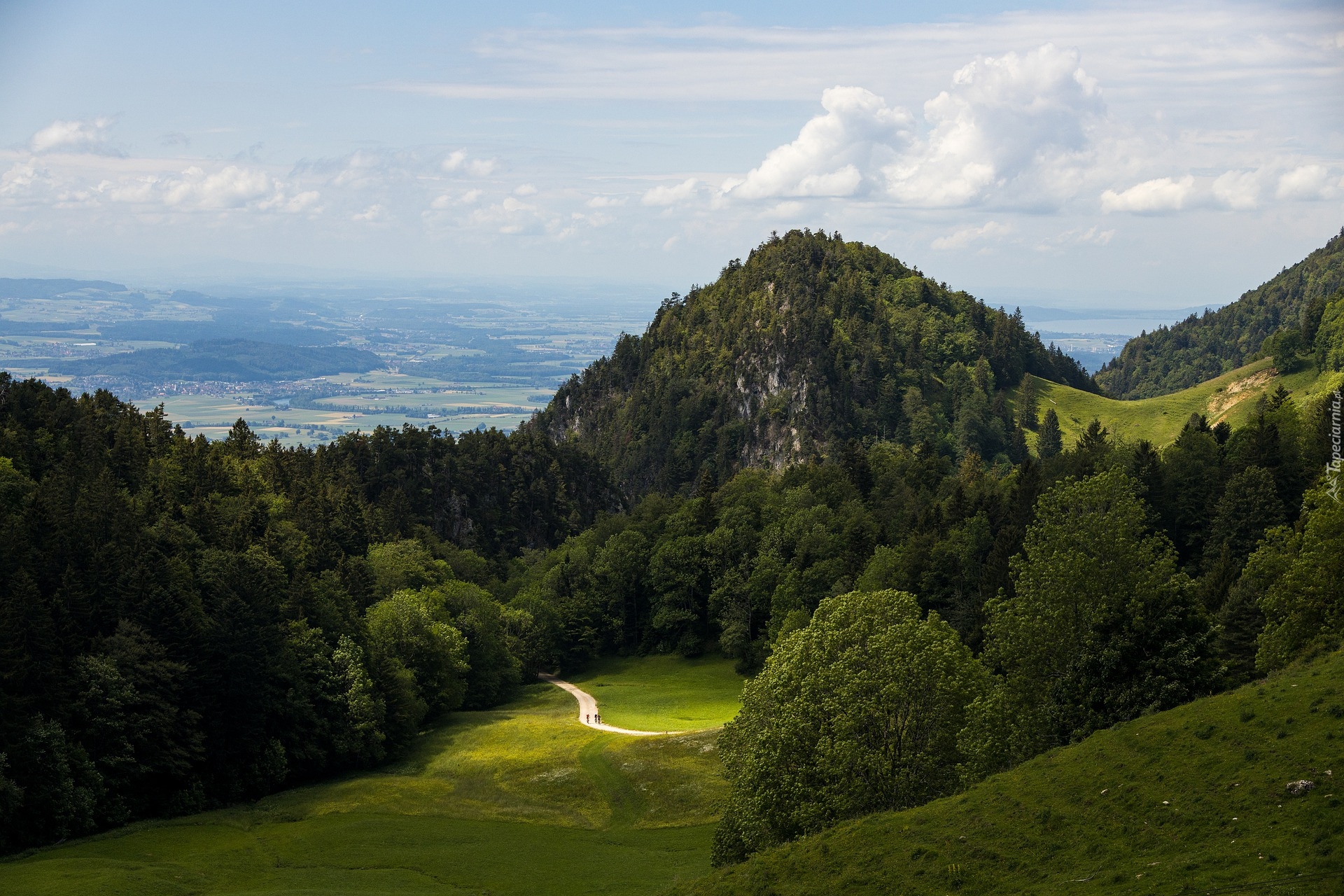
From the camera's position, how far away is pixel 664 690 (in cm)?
9381

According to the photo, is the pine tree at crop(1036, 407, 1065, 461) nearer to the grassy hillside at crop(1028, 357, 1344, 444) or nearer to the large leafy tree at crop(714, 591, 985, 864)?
the grassy hillside at crop(1028, 357, 1344, 444)

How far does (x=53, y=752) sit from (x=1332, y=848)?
172ft

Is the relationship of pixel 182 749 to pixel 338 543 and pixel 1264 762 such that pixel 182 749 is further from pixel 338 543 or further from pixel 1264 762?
pixel 1264 762

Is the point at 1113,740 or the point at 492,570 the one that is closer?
the point at 1113,740

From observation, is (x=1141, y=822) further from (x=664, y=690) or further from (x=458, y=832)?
(x=664, y=690)

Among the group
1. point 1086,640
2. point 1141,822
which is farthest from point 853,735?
point 1141,822

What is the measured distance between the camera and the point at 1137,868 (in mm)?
25219

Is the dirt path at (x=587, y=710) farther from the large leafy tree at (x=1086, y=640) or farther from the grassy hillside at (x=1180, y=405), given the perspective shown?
the grassy hillside at (x=1180, y=405)

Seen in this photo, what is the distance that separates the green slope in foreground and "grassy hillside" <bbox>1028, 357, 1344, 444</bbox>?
127 metres

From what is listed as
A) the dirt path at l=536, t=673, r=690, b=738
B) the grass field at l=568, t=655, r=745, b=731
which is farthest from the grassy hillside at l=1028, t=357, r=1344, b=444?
the dirt path at l=536, t=673, r=690, b=738

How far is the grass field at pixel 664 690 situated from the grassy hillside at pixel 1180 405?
313ft

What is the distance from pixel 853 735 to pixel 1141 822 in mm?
12446

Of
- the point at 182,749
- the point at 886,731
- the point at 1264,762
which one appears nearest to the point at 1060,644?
the point at 886,731

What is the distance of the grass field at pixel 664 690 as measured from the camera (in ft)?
260
